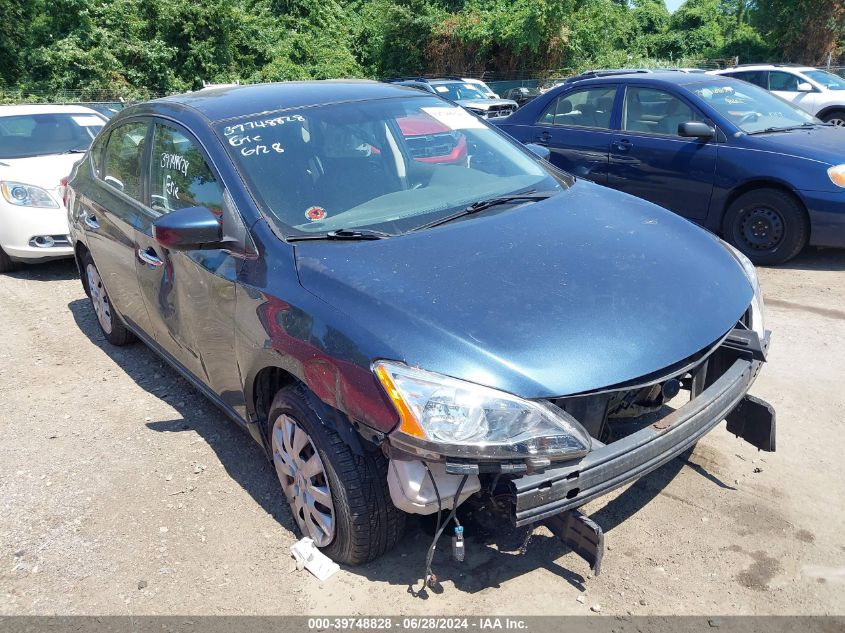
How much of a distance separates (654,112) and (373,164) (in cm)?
430

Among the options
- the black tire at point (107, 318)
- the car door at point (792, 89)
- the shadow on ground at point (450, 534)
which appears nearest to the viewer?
the shadow on ground at point (450, 534)

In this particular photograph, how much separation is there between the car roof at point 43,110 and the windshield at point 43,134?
0.17 feet

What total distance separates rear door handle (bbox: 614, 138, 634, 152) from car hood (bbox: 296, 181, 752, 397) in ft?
12.8

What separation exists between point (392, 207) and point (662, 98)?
455cm

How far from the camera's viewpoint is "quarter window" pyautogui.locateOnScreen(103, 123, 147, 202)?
4.05 meters

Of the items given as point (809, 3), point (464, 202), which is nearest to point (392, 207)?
point (464, 202)

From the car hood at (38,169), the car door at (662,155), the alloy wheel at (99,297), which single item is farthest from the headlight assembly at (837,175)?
the car hood at (38,169)

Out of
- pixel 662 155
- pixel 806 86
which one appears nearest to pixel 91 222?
pixel 662 155

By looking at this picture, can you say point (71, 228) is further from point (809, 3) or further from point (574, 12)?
point (809, 3)

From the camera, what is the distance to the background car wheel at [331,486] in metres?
2.54

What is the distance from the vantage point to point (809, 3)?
2755 cm

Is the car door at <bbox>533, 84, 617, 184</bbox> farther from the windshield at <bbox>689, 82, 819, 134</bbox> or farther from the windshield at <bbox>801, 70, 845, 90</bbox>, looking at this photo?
the windshield at <bbox>801, 70, 845, 90</bbox>

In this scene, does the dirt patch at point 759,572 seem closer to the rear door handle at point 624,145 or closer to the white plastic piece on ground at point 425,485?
the white plastic piece on ground at point 425,485

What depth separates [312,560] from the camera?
9.37 feet
